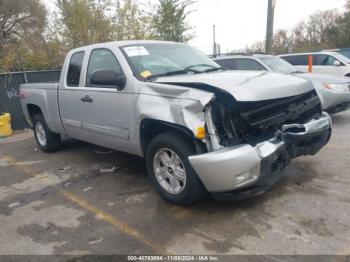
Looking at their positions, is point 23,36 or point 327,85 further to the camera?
point 23,36

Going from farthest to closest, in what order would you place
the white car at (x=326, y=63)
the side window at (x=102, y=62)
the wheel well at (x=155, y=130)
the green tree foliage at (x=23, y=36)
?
the white car at (x=326, y=63)
the green tree foliage at (x=23, y=36)
the side window at (x=102, y=62)
the wheel well at (x=155, y=130)

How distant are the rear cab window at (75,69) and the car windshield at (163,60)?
106cm

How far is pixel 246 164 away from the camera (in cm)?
311

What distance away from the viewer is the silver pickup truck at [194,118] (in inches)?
127

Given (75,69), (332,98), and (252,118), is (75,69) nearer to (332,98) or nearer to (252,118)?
(252,118)

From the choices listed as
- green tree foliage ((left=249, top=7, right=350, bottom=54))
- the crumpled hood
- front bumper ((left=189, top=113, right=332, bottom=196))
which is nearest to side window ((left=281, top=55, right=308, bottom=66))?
the crumpled hood

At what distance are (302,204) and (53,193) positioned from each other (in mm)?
3143

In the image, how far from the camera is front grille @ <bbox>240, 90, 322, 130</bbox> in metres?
3.42

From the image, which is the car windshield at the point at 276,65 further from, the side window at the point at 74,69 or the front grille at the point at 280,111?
the side window at the point at 74,69

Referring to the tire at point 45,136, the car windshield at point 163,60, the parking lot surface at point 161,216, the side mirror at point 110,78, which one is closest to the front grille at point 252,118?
the parking lot surface at point 161,216

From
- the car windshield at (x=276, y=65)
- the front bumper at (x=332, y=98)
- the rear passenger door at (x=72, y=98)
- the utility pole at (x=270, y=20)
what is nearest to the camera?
the rear passenger door at (x=72, y=98)

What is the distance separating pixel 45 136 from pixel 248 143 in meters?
4.48

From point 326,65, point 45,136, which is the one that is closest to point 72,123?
point 45,136

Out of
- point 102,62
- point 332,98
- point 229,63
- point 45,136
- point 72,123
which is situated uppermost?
point 102,62
